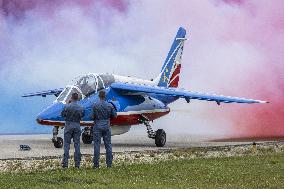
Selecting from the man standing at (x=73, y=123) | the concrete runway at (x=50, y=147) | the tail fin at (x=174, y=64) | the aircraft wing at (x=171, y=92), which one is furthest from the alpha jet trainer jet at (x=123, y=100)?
the man standing at (x=73, y=123)

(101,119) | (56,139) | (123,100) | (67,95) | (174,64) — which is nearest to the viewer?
(101,119)

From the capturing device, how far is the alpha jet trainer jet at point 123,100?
25.1 meters

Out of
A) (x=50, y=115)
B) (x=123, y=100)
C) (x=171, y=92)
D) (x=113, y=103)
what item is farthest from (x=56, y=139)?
(x=171, y=92)

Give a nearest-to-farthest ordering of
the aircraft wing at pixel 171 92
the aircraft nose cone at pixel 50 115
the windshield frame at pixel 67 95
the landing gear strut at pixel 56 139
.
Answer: the aircraft nose cone at pixel 50 115 → the windshield frame at pixel 67 95 → the landing gear strut at pixel 56 139 → the aircraft wing at pixel 171 92

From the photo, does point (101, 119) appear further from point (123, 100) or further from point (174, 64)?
point (174, 64)

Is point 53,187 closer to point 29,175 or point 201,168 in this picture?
point 29,175

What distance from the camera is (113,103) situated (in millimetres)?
27188

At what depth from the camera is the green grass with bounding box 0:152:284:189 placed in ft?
41.4

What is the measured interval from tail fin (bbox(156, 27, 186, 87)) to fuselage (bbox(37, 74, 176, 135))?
2.39m

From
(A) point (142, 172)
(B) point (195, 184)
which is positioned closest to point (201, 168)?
(A) point (142, 172)

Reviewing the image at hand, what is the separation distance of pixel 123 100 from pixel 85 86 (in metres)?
2.81

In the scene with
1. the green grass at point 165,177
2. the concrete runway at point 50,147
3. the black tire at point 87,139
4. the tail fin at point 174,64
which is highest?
the tail fin at point 174,64

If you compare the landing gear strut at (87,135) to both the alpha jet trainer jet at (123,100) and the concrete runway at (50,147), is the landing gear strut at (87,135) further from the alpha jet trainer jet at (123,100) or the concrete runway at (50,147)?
the concrete runway at (50,147)

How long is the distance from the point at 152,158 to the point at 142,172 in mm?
5228
